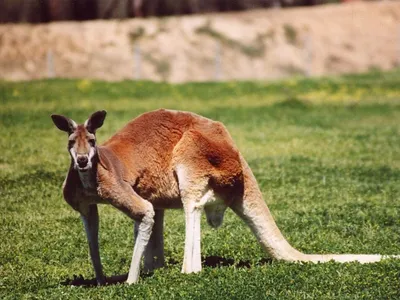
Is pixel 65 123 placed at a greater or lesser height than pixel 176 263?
greater

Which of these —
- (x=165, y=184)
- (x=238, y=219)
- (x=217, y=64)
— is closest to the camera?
(x=165, y=184)

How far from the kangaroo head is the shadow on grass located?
1306 mm

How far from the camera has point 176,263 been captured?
8.69 meters

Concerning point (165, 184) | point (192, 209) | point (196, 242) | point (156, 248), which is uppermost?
point (165, 184)

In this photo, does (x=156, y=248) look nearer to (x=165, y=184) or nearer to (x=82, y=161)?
(x=165, y=184)

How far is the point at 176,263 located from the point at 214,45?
29439 mm

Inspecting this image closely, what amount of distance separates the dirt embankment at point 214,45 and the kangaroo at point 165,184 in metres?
24.8

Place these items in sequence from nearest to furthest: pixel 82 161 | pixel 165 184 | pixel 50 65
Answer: pixel 82 161
pixel 165 184
pixel 50 65

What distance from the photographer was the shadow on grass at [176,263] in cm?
791

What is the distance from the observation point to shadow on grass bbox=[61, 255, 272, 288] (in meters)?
7.91

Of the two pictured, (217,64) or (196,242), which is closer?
(196,242)

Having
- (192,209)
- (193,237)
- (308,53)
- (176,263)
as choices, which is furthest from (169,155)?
(308,53)

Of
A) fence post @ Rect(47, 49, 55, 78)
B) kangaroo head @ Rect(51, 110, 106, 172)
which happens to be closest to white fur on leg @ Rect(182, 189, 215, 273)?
kangaroo head @ Rect(51, 110, 106, 172)

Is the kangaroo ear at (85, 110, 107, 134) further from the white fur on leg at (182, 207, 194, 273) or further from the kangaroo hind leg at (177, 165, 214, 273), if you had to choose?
the white fur on leg at (182, 207, 194, 273)
